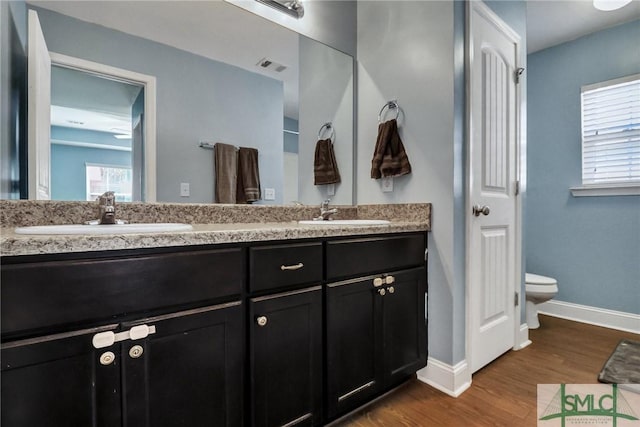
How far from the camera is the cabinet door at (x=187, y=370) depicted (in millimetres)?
824

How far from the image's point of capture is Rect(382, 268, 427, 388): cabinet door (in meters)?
1.45

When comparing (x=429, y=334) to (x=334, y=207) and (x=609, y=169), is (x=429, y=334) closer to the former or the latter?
(x=334, y=207)

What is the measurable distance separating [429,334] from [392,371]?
1.19 ft

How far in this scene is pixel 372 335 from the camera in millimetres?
1384

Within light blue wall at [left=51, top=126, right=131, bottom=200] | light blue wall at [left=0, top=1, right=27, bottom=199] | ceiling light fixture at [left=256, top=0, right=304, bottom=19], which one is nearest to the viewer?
light blue wall at [left=0, top=1, right=27, bottom=199]

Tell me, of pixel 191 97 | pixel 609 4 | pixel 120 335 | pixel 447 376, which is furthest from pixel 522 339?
pixel 191 97

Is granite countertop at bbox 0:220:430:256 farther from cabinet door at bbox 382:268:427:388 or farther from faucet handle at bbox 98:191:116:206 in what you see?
cabinet door at bbox 382:268:427:388

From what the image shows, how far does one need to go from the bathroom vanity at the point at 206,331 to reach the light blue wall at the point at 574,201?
2.15 meters

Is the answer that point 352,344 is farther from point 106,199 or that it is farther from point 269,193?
point 106,199

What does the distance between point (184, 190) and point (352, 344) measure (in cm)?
101

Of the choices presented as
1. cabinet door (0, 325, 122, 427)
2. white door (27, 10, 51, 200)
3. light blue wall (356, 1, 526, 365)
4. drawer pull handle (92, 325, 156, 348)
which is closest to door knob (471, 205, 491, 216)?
light blue wall (356, 1, 526, 365)

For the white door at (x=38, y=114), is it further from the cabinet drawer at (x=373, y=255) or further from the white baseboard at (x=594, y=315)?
the white baseboard at (x=594, y=315)

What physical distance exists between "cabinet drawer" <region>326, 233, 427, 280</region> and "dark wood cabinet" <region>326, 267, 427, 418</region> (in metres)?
0.04

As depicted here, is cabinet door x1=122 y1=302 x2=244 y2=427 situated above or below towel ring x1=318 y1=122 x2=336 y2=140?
below
